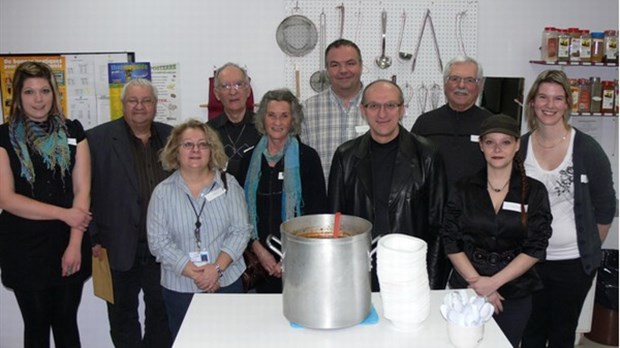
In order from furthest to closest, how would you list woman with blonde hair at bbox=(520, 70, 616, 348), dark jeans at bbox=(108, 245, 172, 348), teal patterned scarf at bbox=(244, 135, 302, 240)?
dark jeans at bbox=(108, 245, 172, 348)
teal patterned scarf at bbox=(244, 135, 302, 240)
woman with blonde hair at bbox=(520, 70, 616, 348)

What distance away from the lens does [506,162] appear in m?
2.02

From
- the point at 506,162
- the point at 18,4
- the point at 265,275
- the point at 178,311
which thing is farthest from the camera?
the point at 18,4

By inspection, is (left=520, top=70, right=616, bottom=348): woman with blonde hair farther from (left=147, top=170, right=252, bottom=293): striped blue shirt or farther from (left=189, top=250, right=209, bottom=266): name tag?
(left=189, top=250, right=209, bottom=266): name tag

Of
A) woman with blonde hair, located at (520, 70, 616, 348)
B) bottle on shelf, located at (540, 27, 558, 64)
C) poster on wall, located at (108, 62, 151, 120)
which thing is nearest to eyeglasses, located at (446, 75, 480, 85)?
woman with blonde hair, located at (520, 70, 616, 348)

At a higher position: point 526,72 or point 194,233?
point 526,72

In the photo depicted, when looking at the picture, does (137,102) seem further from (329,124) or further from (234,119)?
(329,124)

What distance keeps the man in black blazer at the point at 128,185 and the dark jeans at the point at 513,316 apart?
154 cm

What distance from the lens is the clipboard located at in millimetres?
2590

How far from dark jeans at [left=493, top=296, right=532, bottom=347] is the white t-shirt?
1.00 feet

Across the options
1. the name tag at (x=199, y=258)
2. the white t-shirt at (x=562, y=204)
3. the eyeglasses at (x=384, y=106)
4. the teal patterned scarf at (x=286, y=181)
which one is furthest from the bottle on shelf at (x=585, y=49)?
the name tag at (x=199, y=258)

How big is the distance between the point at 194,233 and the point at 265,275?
43cm

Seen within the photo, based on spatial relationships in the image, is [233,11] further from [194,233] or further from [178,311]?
[178,311]

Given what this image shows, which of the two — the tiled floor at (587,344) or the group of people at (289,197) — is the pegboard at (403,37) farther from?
the tiled floor at (587,344)

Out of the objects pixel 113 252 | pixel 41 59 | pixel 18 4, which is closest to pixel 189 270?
pixel 113 252
